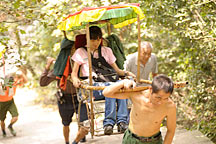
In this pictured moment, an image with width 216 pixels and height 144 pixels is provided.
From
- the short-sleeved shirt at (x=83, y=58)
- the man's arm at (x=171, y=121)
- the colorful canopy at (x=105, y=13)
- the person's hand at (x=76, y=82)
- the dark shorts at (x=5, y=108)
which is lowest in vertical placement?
the dark shorts at (x=5, y=108)

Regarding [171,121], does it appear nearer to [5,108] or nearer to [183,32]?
[183,32]

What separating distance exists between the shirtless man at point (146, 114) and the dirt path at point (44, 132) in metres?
2.07

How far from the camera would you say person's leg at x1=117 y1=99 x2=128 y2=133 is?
4.05m

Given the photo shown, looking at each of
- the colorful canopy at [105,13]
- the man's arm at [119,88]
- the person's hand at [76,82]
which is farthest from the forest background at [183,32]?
the man's arm at [119,88]

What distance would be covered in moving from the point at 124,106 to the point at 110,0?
8.26 feet

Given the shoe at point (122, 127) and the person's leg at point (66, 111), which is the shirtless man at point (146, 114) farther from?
the person's leg at point (66, 111)

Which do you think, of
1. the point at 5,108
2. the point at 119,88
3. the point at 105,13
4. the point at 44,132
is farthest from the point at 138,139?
the point at 44,132

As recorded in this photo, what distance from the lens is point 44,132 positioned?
26.0ft

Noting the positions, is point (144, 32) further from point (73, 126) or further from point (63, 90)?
point (73, 126)

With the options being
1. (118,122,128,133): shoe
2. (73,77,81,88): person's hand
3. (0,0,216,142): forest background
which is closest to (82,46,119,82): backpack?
(73,77,81,88): person's hand

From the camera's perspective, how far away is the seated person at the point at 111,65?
4.05m

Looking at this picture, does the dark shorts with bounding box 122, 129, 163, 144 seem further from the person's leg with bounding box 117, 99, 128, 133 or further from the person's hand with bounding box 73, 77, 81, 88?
the person's hand with bounding box 73, 77, 81, 88

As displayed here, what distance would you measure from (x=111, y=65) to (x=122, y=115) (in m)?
1.00

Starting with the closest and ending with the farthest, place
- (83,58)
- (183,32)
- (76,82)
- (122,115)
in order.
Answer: (122,115)
(76,82)
(83,58)
(183,32)
